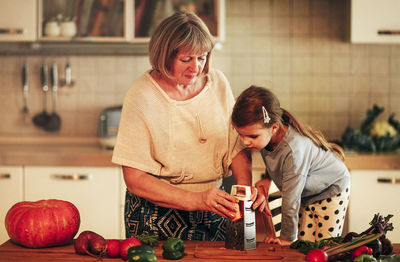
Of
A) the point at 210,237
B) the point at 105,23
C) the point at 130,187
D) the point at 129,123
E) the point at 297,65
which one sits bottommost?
the point at 210,237

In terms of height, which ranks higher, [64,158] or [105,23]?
[105,23]

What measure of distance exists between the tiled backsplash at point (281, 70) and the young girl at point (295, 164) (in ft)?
4.01

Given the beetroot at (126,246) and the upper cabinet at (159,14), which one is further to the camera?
the upper cabinet at (159,14)

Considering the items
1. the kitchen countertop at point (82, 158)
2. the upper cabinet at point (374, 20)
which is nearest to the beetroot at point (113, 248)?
the kitchen countertop at point (82, 158)

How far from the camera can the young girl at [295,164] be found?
6.15 ft

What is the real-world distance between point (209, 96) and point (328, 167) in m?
0.62

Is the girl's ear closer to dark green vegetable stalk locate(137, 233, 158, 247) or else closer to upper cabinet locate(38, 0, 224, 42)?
dark green vegetable stalk locate(137, 233, 158, 247)

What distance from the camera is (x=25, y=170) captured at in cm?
287

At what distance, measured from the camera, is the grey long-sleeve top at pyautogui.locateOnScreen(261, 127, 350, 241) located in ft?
6.46

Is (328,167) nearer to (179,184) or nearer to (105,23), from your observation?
(179,184)

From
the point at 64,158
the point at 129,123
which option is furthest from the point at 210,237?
the point at 64,158

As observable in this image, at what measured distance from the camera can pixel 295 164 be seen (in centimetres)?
197

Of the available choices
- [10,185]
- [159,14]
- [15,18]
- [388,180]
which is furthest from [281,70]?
[10,185]

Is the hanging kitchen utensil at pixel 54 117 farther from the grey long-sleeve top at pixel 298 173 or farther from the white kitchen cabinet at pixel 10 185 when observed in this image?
the grey long-sleeve top at pixel 298 173
